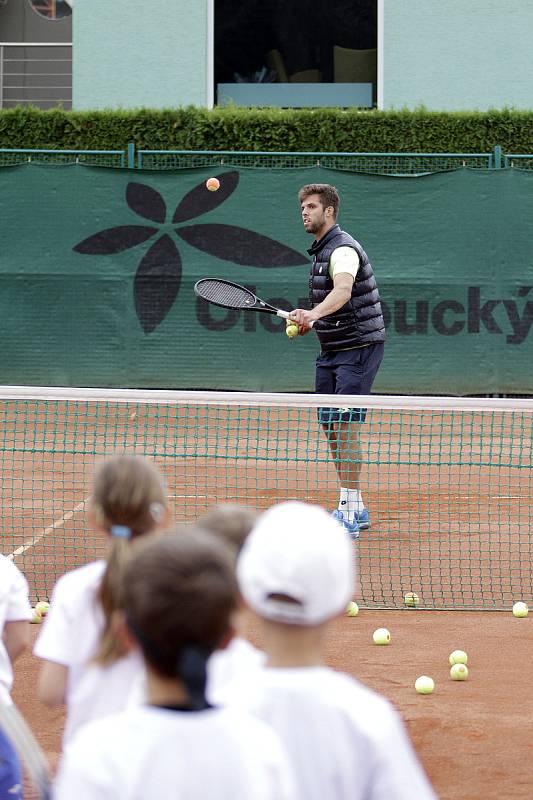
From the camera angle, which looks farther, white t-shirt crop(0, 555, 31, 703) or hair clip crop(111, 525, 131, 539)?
white t-shirt crop(0, 555, 31, 703)

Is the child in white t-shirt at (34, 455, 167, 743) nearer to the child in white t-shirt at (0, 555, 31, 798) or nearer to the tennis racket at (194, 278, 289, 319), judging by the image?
the child in white t-shirt at (0, 555, 31, 798)

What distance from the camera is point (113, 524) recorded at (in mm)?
2342

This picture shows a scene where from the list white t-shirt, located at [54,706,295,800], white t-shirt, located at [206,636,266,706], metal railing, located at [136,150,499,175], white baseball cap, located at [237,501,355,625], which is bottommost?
white t-shirt, located at [206,636,266,706]

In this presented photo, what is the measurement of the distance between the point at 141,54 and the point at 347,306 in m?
9.23

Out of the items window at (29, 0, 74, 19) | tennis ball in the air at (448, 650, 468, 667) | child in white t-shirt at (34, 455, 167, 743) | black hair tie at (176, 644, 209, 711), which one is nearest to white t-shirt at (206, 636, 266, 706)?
child in white t-shirt at (34, 455, 167, 743)

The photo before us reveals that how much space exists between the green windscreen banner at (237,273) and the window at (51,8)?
7.47m

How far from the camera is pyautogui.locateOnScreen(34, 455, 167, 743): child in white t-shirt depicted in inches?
88.4

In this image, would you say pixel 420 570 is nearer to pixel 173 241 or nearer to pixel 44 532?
pixel 44 532

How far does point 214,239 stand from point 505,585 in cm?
718

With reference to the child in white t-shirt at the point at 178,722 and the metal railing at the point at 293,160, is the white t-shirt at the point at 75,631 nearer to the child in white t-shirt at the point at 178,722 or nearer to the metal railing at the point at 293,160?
the child in white t-shirt at the point at 178,722

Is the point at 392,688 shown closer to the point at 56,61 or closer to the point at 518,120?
the point at 518,120

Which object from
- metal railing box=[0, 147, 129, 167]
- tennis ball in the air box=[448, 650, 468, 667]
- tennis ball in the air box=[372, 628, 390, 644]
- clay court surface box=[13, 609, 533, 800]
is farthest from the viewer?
metal railing box=[0, 147, 129, 167]

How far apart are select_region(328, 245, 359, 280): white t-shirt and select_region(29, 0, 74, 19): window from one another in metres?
13.6

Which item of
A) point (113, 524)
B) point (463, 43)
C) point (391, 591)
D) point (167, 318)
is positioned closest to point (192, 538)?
point (113, 524)
